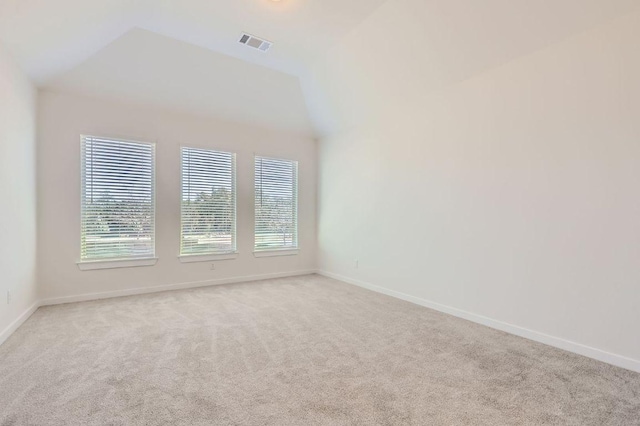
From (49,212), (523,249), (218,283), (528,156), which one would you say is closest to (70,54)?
(49,212)

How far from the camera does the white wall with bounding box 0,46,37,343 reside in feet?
9.35

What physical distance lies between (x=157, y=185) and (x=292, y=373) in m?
3.55

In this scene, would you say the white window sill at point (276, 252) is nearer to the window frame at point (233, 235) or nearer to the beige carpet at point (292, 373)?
the window frame at point (233, 235)

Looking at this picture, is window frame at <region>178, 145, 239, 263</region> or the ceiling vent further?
window frame at <region>178, 145, 239, 263</region>

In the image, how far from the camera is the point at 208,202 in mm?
5031

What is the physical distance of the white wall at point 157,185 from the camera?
3.93 metres

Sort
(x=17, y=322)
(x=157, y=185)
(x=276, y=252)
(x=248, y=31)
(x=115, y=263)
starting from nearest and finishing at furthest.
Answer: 1. (x=17, y=322)
2. (x=248, y=31)
3. (x=115, y=263)
4. (x=157, y=185)
5. (x=276, y=252)

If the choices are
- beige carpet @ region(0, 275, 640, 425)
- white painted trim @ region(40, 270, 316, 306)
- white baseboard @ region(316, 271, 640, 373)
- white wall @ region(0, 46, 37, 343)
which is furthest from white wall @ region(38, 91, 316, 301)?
white baseboard @ region(316, 271, 640, 373)

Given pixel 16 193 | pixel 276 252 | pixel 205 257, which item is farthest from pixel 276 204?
pixel 16 193

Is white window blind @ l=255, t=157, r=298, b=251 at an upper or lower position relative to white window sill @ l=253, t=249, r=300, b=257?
upper

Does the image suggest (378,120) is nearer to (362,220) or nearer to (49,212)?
(362,220)

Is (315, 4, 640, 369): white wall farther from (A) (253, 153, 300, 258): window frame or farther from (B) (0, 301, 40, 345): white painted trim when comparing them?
(B) (0, 301, 40, 345): white painted trim

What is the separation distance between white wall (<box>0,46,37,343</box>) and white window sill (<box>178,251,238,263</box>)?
172 cm

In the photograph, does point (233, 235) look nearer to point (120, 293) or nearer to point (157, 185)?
point (157, 185)
